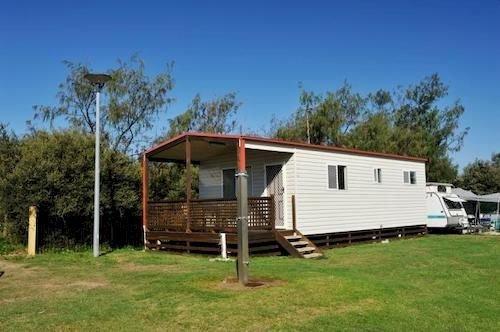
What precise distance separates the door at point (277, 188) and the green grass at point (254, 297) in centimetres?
362

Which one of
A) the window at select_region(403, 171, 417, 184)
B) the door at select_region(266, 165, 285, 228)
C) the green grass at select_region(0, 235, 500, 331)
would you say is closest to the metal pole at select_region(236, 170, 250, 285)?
the green grass at select_region(0, 235, 500, 331)

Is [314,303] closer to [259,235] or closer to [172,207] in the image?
[259,235]

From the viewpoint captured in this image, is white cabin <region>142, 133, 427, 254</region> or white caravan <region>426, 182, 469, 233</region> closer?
white cabin <region>142, 133, 427, 254</region>

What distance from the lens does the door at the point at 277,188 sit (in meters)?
16.1

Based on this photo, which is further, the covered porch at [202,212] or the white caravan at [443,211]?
the white caravan at [443,211]

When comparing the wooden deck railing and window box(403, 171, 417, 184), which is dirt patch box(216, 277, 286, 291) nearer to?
the wooden deck railing

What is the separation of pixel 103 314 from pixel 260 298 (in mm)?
2167

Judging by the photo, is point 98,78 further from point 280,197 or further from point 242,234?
point 242,234

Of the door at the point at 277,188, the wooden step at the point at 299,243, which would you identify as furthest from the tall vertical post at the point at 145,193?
the wooden step at the point at 299,243

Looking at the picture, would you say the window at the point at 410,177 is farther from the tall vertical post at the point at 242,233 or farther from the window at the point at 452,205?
the tall vertical post at the point at 242,233

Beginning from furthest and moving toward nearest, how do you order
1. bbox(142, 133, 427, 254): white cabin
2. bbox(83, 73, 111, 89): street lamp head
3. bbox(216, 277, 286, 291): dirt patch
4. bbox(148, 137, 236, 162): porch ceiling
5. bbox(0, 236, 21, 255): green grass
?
bbox(148, 137, 236, 162): porch ceiling → bbox(0, 236, 21, 255): green grass → bbox(142, 133, 427, 254): white cabin → bbox(83, 73, 111, 89): street lamp head → bbox(216, 277, 286, 291): dirt patch

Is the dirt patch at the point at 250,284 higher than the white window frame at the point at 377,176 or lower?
lower

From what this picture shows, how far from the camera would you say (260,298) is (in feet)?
25.1

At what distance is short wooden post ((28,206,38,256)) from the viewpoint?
49.1 ft
